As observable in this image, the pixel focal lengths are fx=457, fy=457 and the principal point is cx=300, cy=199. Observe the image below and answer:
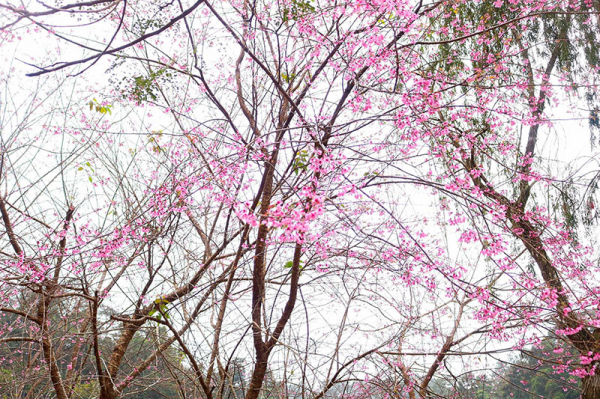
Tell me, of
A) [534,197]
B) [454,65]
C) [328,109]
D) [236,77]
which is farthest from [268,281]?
[534,197]

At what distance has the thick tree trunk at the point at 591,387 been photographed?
12.7ft

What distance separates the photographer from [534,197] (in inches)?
213

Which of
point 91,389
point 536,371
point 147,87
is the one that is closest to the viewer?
point 536,371

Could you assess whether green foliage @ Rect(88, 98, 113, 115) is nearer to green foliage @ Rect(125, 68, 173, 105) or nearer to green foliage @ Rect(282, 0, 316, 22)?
green foliage @ Rect(125, 68, 173, 105)

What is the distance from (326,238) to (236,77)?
4.81ft

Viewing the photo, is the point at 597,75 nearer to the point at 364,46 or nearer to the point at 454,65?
the point at 454,65

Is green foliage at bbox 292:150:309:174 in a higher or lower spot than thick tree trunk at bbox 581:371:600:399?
higher

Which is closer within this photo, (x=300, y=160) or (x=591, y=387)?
(x=300, y=160)

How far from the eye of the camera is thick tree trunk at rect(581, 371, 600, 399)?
388 cm

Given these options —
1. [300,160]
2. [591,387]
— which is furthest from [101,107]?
[591,387]

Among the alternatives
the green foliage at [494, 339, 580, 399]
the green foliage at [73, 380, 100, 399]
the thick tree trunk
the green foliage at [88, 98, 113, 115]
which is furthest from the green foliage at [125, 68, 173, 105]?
the thick tree trunk

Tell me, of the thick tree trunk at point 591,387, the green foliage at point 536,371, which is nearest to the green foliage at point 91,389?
the green foliage at point 536,371

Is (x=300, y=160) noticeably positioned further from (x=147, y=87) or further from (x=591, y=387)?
(x=591, y=387)

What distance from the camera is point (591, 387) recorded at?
4.02 meters
